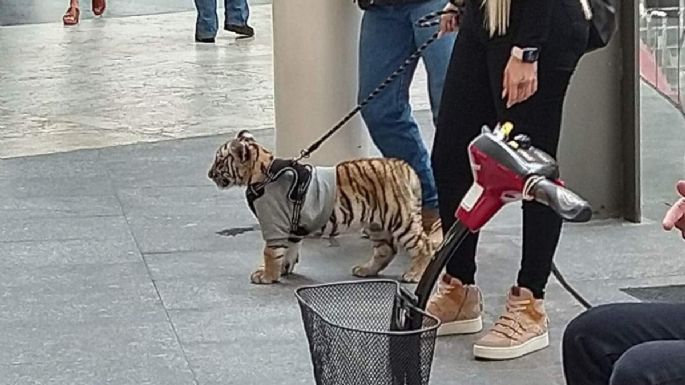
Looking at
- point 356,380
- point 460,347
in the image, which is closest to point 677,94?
point 460,347

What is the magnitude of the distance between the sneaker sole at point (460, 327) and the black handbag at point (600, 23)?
3.36 feet

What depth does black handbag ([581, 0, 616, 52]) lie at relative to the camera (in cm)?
409

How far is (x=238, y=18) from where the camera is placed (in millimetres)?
12789

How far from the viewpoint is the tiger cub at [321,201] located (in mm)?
5074

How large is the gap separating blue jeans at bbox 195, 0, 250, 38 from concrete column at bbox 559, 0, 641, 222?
21.4 ft

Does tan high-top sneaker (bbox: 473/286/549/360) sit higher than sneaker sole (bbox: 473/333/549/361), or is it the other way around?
tan high-top sneaker (bbox: 473/286/549/360)

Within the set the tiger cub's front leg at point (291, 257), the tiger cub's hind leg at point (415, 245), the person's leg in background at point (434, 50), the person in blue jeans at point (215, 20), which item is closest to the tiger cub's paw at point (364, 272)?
the tiger cub's hind leg at point (415, 245)

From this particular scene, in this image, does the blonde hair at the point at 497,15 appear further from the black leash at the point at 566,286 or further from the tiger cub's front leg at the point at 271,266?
the tiger cub's front leg at the point at 271,266

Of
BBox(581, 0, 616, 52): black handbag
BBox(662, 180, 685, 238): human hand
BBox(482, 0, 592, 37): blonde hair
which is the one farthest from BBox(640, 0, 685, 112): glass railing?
BBox(662, 180, 685, 238): human hand

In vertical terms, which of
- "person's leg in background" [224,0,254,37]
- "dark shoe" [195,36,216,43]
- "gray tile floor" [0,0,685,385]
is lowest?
"dark shoe" [195,36,216,43]

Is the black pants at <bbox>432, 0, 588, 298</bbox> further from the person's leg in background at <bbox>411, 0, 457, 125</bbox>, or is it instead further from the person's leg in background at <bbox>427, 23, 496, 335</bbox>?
the person's leg in background at <bbox>411, 0, 457, 125</bbox>

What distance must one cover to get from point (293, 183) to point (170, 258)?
2.67 ft

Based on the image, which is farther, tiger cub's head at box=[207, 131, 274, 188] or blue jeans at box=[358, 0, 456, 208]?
blue jeans at box=[358, 0, 456, 208]

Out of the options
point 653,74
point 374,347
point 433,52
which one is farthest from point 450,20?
point 653,74
